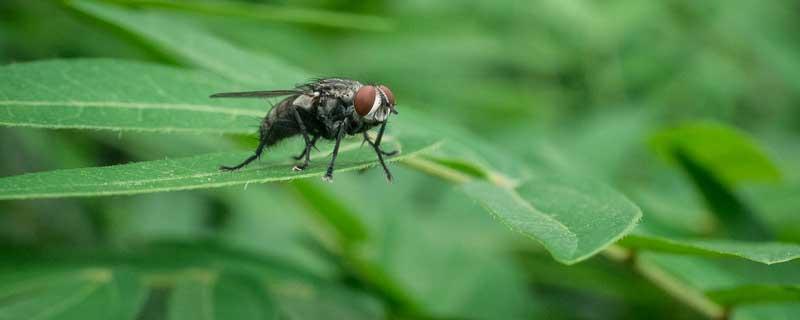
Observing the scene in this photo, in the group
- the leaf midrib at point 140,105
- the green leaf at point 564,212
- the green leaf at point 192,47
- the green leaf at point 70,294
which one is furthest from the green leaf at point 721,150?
the green leaf at point 70,294

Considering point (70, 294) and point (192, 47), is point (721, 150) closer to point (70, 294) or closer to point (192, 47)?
point (192, 47)

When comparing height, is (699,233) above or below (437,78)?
below

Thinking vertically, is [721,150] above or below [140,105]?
above

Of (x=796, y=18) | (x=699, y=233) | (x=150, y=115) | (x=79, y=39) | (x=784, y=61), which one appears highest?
(x=796, y=18)

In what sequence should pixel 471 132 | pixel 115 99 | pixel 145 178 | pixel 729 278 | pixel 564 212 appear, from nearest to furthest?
pixel 145 178, pixel 564 212, pixel 115 99, pixel 729 278, pixel 471 132

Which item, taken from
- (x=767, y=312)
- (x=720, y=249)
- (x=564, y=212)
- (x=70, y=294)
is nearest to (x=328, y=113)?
(x=70, y=294)

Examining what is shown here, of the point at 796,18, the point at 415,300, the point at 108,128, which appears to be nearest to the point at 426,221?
the point at 415,300

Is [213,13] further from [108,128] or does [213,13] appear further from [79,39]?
[79,39]
